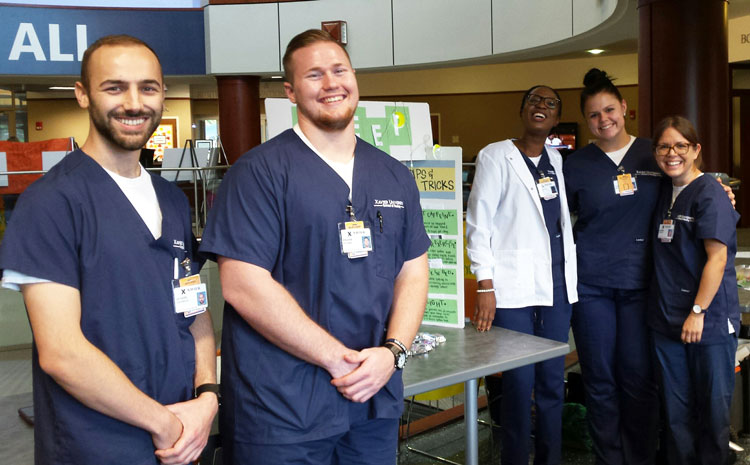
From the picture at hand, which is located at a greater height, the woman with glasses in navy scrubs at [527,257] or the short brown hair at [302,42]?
the short brown hair at [302,42]

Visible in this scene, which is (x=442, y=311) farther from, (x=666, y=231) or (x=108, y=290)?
(x=108, y=290)

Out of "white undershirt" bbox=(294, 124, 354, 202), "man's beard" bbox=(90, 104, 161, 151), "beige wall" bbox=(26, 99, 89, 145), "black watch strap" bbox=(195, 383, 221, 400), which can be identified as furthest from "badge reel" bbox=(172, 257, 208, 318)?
"beige wall" bbox=(26, 99, 89, 145)

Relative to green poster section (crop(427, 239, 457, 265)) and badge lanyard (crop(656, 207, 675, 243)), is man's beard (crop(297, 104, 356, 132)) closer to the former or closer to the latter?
green poster section (crop(427, 239, 457, 265))

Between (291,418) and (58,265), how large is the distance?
59 cm

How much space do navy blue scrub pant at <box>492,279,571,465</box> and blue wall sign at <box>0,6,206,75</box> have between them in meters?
8.86

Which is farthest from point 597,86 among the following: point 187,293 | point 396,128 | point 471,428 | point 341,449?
point 187,293

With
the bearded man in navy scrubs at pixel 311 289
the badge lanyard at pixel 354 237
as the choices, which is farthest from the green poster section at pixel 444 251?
the badge lanyard at pixel 354 237

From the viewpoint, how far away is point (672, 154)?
2.63 meters

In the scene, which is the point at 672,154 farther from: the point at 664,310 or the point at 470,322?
the point at 470,322

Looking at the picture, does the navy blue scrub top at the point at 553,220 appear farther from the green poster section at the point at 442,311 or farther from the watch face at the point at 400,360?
the watch face at the point at 400,360

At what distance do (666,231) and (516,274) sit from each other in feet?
1.87

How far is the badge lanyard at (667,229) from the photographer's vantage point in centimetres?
267

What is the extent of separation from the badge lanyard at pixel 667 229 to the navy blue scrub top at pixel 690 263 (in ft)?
0.04

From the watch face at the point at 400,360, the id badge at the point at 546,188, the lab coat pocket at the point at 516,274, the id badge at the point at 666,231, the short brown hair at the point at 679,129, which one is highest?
the short brown hair at the point at 679,129
